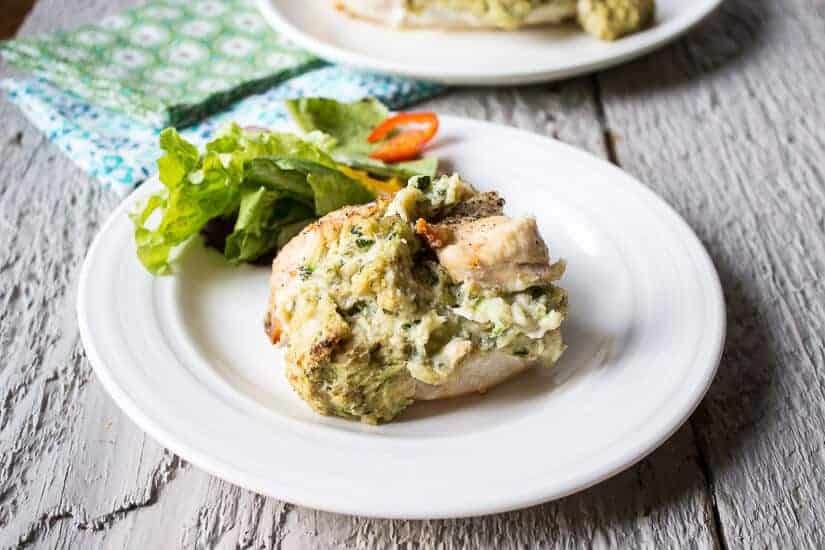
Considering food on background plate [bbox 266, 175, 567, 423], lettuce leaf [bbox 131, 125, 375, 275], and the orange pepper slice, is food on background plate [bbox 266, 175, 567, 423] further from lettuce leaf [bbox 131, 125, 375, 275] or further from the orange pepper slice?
the orange pepper slice

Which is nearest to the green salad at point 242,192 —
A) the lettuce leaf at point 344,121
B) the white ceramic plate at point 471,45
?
the lettuce leaf at point 344,121

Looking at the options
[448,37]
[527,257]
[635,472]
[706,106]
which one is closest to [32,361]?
[527,257]

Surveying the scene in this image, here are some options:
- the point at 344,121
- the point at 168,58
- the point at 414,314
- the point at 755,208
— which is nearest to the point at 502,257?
the point at 414,314

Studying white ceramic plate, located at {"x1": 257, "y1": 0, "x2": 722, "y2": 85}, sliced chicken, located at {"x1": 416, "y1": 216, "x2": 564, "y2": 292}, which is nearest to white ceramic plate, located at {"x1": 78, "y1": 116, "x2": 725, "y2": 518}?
sliced chicken, located at {"x1": 416, "y1": 216, "x2": 564, "y2": 292}

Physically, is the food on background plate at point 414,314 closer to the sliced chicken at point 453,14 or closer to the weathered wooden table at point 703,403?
the weathered wooden table at point 703,403

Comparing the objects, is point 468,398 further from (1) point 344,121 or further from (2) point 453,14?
(2) point 453,14

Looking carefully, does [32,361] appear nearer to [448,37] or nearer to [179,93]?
[179,93]
